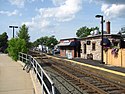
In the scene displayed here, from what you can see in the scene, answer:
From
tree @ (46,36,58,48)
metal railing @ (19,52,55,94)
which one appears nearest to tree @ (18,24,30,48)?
metal railing @ (19,52,55,94)

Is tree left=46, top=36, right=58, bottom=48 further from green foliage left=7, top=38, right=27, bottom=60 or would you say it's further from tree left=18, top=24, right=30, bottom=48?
green foliage left=7, top=38, right=27, bottom=60

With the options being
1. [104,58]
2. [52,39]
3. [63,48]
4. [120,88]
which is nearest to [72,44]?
[63,48]

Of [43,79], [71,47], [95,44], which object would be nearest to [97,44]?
[95,44]

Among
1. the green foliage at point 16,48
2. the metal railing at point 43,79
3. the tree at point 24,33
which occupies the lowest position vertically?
the metal railing at point 43,79

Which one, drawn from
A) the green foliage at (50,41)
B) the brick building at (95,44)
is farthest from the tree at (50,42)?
the brick building at (95,44)

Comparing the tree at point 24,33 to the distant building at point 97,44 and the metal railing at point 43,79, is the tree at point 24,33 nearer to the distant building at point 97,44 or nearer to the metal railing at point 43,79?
the distant building at point 97,44

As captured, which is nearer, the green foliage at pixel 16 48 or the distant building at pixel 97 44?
the green foliage at pixel 16 48

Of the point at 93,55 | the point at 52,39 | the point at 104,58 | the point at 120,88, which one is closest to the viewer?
the point at 120,88

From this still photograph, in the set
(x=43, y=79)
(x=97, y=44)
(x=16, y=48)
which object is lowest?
(x=43, y=79)

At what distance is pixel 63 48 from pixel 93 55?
583 inches

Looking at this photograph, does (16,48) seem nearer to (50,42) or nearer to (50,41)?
(50,42)

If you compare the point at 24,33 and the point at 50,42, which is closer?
the point at 24,33

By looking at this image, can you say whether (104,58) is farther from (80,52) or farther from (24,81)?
(24,81)

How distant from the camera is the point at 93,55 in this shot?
4662 cm
